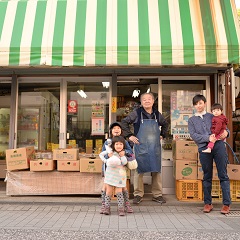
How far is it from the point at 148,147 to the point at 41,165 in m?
2.27

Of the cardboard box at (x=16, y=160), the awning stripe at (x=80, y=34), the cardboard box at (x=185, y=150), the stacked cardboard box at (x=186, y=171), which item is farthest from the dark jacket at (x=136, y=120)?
the cardboard box at (x=16, y=160)

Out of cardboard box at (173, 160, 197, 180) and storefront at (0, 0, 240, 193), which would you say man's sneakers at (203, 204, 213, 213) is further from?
storefront at (0, 0, 240, 193)

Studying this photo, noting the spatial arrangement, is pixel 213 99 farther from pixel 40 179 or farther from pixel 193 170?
pixel 40 179

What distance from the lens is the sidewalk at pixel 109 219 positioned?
427cm

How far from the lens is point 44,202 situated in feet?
19.5

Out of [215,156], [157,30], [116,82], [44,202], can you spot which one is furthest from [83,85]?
[215,156]

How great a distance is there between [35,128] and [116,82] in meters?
2.49

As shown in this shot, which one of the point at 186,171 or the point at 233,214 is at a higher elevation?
the point at 186,171

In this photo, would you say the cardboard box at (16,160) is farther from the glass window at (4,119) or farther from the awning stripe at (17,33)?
the glass window at (4,119)

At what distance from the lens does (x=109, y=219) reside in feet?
16.2

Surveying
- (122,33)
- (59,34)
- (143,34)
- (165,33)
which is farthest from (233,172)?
(59,34)

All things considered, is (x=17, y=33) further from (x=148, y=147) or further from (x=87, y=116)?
(x=148, y=147)

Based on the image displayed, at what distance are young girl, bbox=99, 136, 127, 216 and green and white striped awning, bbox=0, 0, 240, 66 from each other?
161cm

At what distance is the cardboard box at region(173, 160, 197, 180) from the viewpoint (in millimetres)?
6168
